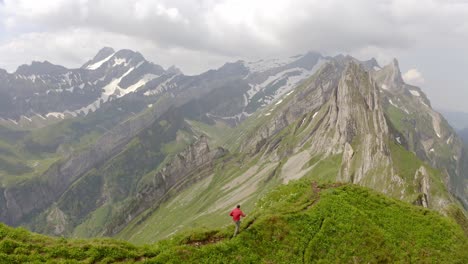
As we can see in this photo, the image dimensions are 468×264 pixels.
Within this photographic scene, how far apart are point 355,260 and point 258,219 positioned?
435 inches

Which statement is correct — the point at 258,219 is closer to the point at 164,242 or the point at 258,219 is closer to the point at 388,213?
the point at 164,242

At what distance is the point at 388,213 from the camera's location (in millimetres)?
46469

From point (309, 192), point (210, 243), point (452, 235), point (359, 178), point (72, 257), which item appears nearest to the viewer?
point (72, 257)

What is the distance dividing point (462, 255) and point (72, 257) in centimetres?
4264

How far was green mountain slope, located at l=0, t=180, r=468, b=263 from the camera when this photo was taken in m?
34.6

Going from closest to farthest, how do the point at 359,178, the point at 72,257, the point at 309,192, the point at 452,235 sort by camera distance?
the point at 72,257 < the point at 452,235 < the point at 309,192 < the point at 359,178

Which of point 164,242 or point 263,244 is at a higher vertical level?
point 164,242

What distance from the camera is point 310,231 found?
41000 millimetres

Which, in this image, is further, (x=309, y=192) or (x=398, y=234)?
(x=309, y=192)

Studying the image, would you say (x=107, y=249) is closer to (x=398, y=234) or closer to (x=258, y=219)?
(x=258, y=219)

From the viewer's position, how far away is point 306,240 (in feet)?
131

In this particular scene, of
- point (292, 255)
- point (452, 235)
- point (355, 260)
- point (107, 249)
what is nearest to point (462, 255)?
point (452, 235)

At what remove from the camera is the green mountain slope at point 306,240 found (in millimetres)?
34562

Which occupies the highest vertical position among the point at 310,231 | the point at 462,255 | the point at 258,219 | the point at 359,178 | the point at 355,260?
the point at 258,219
